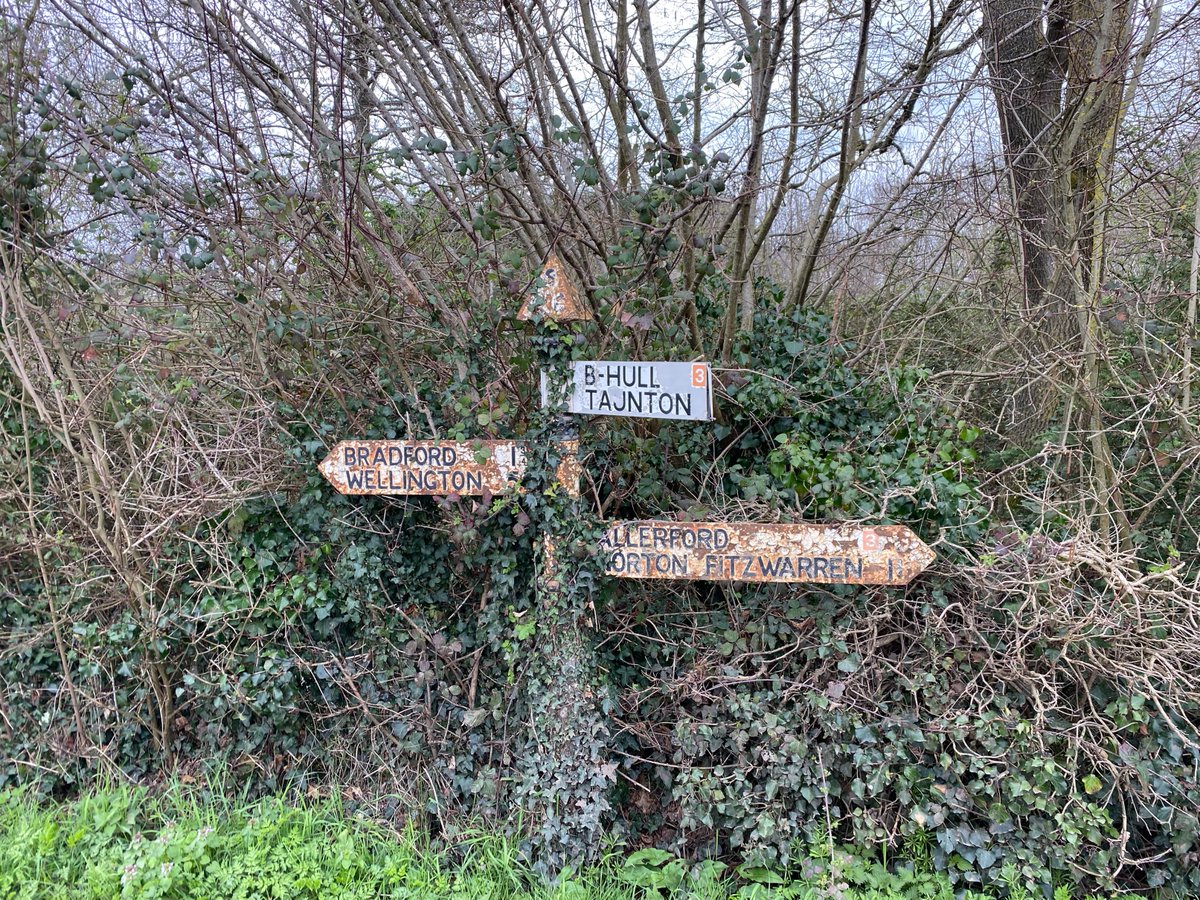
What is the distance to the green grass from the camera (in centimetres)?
268

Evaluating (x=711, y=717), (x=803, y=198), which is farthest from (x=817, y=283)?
(x=711, y=717)

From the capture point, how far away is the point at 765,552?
275cm

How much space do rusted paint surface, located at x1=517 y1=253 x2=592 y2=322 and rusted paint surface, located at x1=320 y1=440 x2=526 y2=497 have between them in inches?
22.1

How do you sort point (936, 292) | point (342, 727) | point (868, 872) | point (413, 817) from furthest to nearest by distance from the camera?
point (936, 292)
point (342, 727)
point (413, 817)
point (868, 872)

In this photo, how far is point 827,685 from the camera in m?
2.90

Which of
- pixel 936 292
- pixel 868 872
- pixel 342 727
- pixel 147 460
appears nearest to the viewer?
pixel 868 872

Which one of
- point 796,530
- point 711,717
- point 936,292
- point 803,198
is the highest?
point 803,198

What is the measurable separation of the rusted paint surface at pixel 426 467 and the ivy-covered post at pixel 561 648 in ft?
0.69

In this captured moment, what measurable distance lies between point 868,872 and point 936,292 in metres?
3.39

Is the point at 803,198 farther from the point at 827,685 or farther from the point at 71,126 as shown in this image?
the point at 71,126

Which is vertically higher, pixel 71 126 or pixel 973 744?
pixel 71 126

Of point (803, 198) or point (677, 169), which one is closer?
point (677, 169)

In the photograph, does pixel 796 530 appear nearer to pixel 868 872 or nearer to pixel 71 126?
pixel 868 872

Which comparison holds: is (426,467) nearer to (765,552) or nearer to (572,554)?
(572,554)
